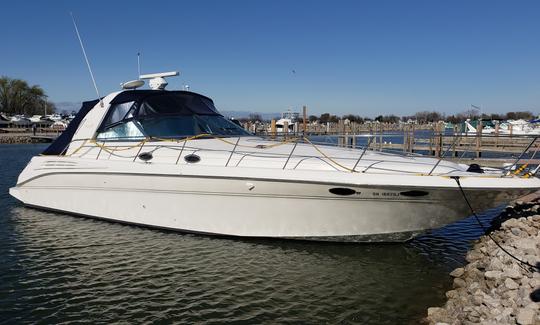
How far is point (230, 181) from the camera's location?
281 inches

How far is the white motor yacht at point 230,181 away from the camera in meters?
6.50

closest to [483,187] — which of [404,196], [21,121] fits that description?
[404,196]

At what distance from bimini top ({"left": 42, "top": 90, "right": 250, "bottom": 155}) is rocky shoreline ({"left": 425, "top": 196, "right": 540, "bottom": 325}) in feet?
17.7

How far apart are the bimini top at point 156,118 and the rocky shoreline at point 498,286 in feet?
17.7

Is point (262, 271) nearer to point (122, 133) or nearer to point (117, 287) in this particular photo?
point (117, 287)

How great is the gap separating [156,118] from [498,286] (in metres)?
6.81

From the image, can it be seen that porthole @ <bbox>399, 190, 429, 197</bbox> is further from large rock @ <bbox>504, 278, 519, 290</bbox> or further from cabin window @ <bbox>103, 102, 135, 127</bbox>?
→ cabin window @ <bbox>103, 102, 135, 127</bbox>

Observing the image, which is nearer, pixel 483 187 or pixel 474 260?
pixel 483 187

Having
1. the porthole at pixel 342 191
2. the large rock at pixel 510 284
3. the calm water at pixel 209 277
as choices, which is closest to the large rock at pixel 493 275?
the large rock at pixel 510 284

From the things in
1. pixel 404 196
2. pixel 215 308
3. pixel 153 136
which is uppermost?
pixel 153 136

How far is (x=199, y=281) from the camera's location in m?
6.32

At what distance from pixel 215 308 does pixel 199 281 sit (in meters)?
0.88

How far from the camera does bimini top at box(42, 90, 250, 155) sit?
9008mm

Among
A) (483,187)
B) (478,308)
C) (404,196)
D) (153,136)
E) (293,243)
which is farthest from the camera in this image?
(153,136)
